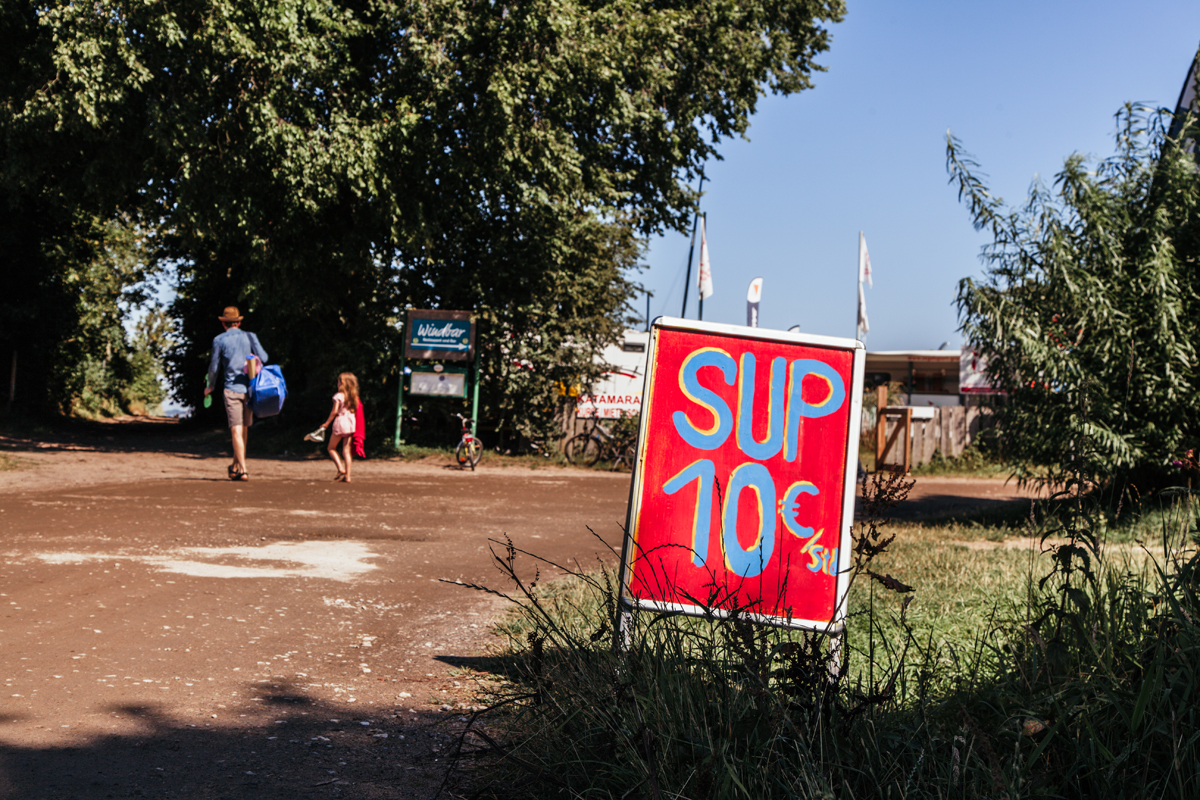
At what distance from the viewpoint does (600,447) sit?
67.8 feet

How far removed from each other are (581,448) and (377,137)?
8510mm

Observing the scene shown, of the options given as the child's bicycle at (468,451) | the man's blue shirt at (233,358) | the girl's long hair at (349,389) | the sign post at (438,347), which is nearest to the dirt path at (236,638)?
the man's blue shirt at (233,358)

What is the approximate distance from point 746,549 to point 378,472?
514 inches

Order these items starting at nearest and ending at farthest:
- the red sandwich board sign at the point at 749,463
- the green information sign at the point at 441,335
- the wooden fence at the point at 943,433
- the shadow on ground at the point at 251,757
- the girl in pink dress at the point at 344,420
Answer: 1. the shadow on ground at the point at 251,757
2. the red sandwich board sign at the point at 749,463
3. the girl in pink dress at the point at 344,420
4. the green information sign at the point at 441,335
5. the wooden fence at the point at 943,433

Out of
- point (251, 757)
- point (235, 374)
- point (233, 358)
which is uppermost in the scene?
point (233, 358)

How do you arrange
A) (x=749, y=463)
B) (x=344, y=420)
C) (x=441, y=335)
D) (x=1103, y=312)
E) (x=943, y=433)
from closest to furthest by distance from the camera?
(x=749, y=463) < (x=1103, y=312) < (x=344, y=420) < (x=441, y=335) < (x=943, y=433)

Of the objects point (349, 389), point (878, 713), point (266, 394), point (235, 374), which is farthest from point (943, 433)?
point (878, 713)

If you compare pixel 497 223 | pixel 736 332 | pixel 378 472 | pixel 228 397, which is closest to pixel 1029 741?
pixel 736 332

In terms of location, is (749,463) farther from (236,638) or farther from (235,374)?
(235,374)

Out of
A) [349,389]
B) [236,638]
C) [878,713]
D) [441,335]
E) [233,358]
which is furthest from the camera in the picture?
[441,335]

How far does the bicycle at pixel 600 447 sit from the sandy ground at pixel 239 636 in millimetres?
9284

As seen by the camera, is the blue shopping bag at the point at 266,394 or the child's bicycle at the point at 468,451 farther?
the child's bicycle at the point at 468,451

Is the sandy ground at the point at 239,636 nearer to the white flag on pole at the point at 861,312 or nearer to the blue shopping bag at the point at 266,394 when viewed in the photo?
the blue shopping bag at the point at 266,394

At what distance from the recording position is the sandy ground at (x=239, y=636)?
3.24m
